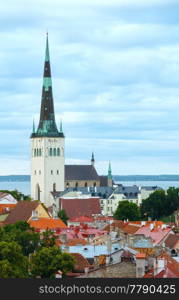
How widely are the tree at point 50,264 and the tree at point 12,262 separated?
0.55 meters

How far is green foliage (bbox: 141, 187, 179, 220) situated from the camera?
122 meters

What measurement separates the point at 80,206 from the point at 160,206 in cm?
1399

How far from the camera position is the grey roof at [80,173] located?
6722 inches

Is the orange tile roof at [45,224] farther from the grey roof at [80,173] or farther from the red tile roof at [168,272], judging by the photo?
the grey roof at [80,173]

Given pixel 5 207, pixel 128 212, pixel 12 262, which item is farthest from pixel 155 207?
pixel 12 262

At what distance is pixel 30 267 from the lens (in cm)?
5309

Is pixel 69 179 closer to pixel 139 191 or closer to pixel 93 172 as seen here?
pixel 93 172

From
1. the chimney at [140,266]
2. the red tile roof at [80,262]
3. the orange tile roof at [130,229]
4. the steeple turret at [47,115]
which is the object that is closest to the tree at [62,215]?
the orange tile roof at [130,229]

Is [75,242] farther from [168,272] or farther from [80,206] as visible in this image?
[80,206]

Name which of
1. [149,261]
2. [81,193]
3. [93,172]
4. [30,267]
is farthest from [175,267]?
[93,172]

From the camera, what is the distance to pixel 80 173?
172 m

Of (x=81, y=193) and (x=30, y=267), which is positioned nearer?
(x=30, y=267)

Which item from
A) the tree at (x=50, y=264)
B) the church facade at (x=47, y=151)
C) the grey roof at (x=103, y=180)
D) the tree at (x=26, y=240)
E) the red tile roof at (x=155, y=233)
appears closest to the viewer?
the tree at (x=50, y=264)

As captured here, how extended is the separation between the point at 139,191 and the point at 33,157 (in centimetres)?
1777
